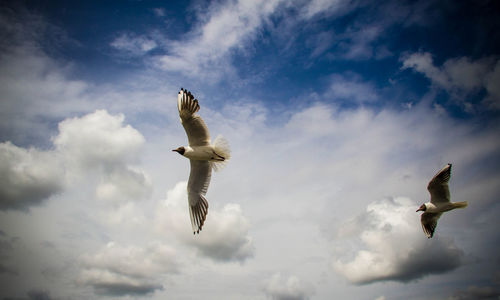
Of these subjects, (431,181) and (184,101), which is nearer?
(184,101)

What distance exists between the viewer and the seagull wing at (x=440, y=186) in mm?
17094

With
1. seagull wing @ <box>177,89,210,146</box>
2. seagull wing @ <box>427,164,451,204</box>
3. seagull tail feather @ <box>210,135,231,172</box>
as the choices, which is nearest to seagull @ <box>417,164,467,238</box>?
seagull wing @ <box>427,164,451,204</box>

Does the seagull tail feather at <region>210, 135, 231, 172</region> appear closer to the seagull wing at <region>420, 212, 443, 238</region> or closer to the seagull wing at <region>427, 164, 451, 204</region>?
the seagull wing at <region>427, 164, 451, 204</region>

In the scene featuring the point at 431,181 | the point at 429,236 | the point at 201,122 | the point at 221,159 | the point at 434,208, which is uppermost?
the point at 201,122

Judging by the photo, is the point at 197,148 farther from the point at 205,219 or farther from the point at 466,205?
the point at 466,205

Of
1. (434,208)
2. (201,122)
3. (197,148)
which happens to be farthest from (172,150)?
(434,208)

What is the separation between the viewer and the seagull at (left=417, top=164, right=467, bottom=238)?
1719 centimetres

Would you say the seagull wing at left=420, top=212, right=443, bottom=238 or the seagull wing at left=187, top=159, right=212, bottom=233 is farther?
the seagull wing at left=420, top=212, right=443, bottom=238

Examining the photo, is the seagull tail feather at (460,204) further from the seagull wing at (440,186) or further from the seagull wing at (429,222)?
the seagull wing at (429,222)

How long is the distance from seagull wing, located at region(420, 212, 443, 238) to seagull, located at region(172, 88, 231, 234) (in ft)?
47.8

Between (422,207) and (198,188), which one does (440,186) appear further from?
(198,188)

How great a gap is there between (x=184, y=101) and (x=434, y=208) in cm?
1669

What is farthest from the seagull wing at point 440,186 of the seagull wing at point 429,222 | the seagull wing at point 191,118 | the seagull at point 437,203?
the seagull wing at point 191,118

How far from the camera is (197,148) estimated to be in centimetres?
1384
